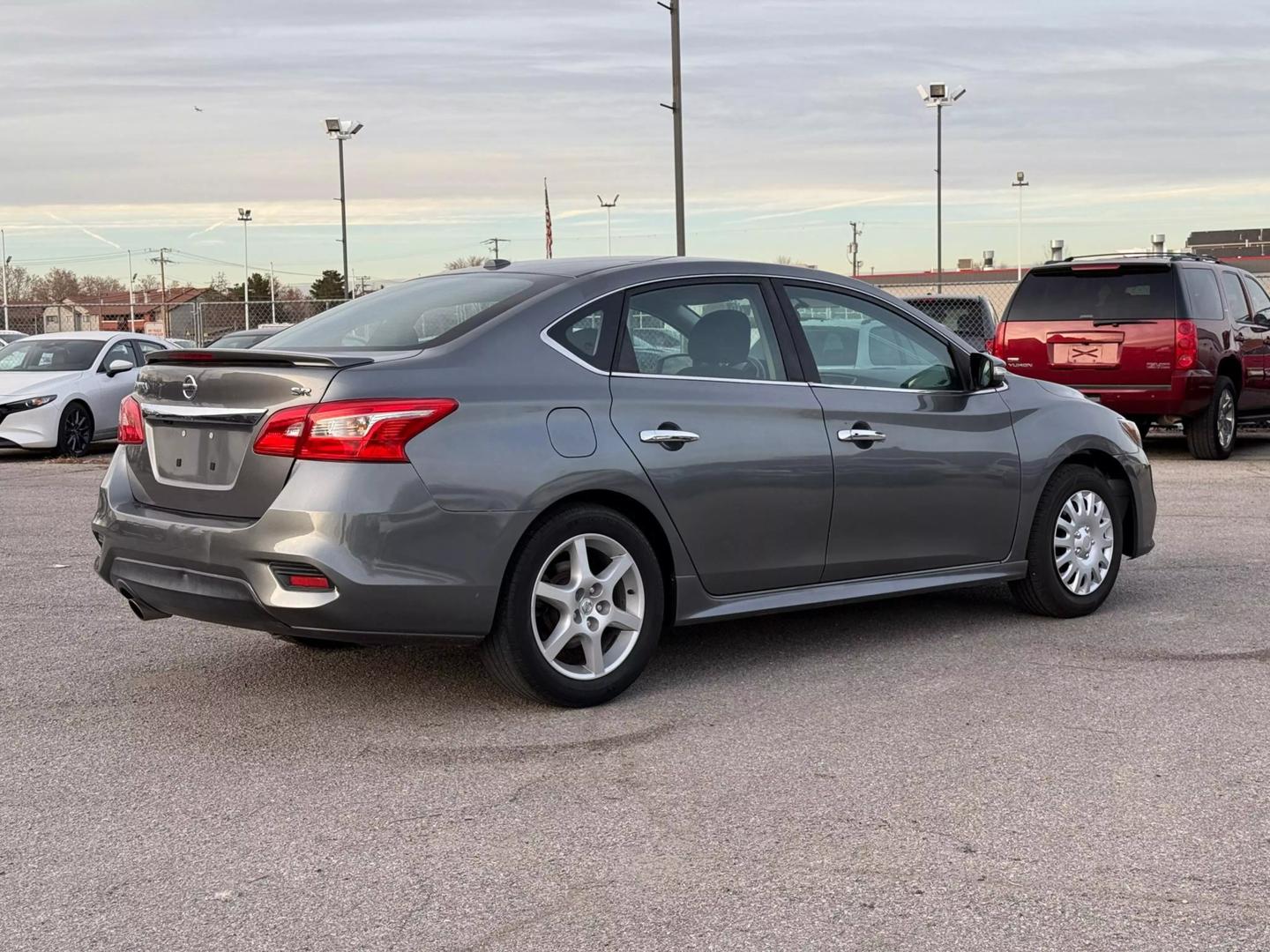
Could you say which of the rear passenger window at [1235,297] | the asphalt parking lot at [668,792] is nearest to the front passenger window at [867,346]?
the asphalt parking lot at [668,792]

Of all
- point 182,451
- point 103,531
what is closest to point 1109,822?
point 182,451

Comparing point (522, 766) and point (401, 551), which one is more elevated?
point (401, 551)

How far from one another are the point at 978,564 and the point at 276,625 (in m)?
3.10

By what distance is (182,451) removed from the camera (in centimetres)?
529

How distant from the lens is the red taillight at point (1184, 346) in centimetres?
1415

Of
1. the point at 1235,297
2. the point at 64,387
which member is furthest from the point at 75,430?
the point at 1235,297

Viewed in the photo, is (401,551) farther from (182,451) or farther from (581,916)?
(581,916)

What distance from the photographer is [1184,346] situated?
14148 millimetres

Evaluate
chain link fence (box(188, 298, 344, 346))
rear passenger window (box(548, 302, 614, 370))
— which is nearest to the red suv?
rear passenger window (box(548, 302, 614, 370))

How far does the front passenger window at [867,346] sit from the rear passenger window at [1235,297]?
31.3ft

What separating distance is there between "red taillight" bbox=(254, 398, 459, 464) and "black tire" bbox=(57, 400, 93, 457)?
12.7 meters

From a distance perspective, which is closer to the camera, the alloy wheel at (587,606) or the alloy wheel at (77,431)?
the alloy wheel at (587,606)

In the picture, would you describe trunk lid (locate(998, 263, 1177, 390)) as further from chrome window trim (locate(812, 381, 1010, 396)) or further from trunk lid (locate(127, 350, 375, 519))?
trunk lid (locate(127, 350, 375, 519))

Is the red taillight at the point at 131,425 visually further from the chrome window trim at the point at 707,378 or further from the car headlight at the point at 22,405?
the car headlight at the point at 22,405
